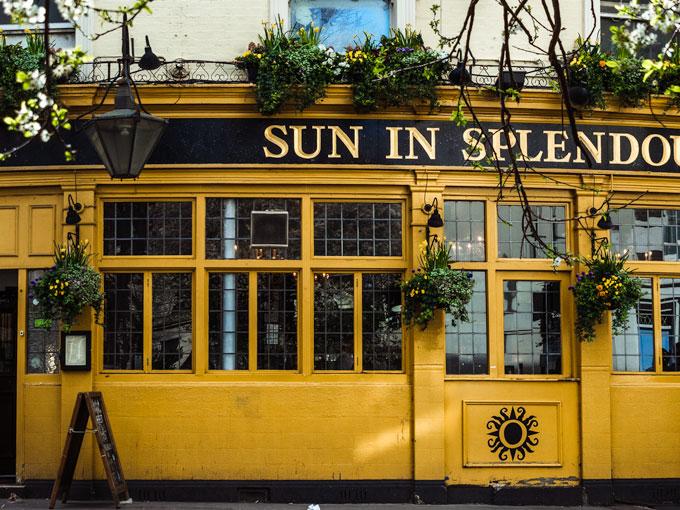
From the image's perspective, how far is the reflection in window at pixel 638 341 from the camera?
1054 centimetres

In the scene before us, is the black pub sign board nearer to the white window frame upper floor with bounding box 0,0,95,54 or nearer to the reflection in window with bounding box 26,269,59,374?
the white window frame upper floor with bounding box 0,0,95,54

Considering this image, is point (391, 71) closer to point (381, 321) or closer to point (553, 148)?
point (553, 148)

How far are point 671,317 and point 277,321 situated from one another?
185 inches

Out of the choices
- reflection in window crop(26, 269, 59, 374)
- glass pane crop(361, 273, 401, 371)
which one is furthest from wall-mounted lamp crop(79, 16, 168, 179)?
glass pane crop(361, 273, 401, 371)

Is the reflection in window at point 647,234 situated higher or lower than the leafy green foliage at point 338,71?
lower

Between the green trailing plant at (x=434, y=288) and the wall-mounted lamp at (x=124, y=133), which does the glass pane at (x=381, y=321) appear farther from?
the wall-mounted lamp at (x=124, y=133)

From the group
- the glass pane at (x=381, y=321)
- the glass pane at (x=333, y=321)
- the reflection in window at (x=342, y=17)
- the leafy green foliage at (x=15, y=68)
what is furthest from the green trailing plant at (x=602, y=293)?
the leafy green foliage at (x=15, y=68)

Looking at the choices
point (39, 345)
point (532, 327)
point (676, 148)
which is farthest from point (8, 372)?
point (676, 148)

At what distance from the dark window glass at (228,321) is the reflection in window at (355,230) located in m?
1.02

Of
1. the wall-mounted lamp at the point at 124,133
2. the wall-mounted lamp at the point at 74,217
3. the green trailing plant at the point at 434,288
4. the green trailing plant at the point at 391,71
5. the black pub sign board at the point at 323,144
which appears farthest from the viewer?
the black pub sign board at the point at 323,144

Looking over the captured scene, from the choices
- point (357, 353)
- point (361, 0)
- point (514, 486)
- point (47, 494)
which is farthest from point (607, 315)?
point (47, 494)

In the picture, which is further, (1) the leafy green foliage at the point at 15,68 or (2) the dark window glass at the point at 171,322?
(2) the dark window glass at the point at 171,322

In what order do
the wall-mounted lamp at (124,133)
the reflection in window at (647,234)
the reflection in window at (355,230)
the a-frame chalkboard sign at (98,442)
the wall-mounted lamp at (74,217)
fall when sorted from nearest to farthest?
the wall-mounted lamp at (124,133) → the a-frame chalkboard sign at (98,442) → the wall-mounted lamp at (74,217) → the reflection in window at (355,230) → the reflection in window at (647,234)

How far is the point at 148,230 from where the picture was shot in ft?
33.6
